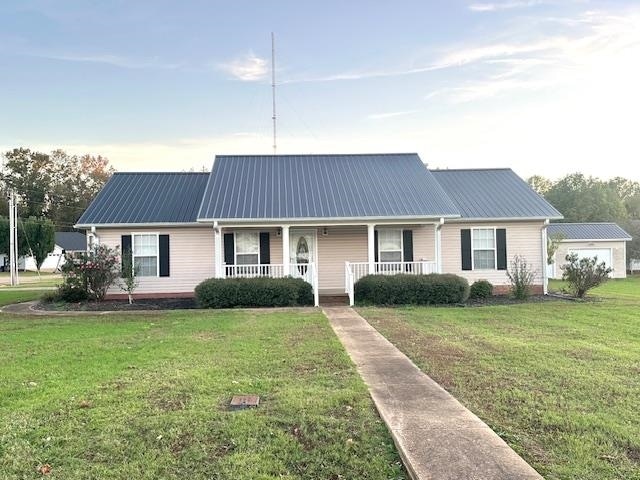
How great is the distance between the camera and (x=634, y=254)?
35781mm

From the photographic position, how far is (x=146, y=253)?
16938 millimetres

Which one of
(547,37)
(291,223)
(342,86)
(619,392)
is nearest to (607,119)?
(547,37)

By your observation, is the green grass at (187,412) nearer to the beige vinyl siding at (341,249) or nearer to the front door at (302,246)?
the front door at (302,246)

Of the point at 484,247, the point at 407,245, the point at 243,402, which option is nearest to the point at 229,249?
the point at 407,245

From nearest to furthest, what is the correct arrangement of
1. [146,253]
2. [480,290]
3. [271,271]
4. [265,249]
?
1. [271,271]
2. [480,290]
3. [265,249]
4. [146,253]

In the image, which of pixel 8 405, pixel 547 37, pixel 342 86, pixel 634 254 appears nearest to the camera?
pixel 8 405

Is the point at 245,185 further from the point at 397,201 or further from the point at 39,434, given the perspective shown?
the point at 39,434

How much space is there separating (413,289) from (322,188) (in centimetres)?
508

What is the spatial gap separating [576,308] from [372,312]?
568 cm

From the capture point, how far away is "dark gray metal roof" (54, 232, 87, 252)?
66250 millimetres

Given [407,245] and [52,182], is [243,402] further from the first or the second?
[52,182]

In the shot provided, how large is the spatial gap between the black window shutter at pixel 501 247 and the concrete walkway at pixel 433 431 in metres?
12.1

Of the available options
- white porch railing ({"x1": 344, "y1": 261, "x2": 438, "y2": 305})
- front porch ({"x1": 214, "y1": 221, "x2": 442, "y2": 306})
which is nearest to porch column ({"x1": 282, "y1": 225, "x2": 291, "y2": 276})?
front porch ({"x1": 214, "y1": 221, "x2": 442, "y2": 306})

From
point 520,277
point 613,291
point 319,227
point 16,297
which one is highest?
point 319,227
